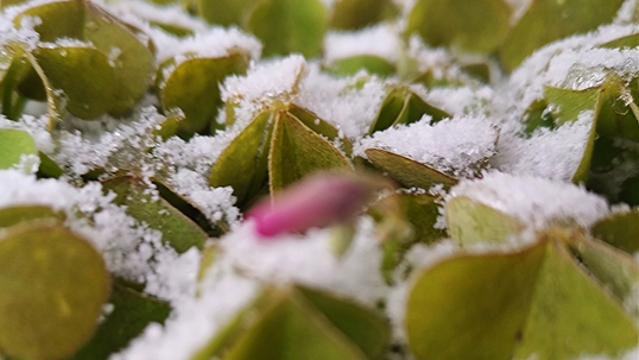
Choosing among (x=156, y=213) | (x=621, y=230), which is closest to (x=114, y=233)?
(x=156, y=213)

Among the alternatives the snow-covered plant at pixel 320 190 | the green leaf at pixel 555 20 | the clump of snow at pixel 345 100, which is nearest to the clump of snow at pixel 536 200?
the snow-covered plant at pixel 320 190

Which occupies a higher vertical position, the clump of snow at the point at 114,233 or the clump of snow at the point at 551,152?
the clump of snow at the point at 551,152

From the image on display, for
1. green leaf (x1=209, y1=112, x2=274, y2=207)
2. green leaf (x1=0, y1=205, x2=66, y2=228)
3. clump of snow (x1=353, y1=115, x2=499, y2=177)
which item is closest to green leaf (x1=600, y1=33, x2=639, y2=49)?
clump of snow (x1=353, y1=115, x2=499, y2=177)

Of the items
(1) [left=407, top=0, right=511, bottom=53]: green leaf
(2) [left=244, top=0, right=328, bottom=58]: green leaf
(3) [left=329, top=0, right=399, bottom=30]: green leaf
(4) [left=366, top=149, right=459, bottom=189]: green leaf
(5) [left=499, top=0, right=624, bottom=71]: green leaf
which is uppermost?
(3) [left=329, top=0, right=399, bottom=30]: green leaf

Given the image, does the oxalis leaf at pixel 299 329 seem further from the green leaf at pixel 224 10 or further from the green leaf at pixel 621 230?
the green leaf at pixel 224 10

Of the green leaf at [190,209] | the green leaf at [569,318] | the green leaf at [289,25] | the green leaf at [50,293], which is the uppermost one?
the green leaf at [289,25]

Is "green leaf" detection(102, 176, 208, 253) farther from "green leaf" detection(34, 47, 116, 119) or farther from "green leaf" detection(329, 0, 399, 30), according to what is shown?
"green leaf" detection(329, 0, 399, 30)

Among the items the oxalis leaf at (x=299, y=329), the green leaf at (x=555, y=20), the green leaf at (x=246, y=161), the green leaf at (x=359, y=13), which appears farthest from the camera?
the green leaf at (x=359, y=13)
